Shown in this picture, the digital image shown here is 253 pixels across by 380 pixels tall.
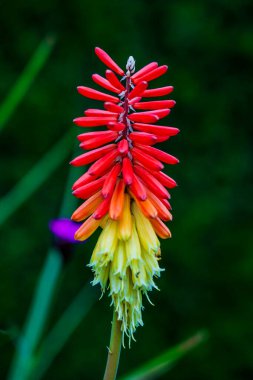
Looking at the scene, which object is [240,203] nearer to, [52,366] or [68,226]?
[52,366]

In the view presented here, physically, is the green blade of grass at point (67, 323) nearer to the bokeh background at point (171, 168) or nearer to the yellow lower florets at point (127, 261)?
the bokeh background at point (171, 168)

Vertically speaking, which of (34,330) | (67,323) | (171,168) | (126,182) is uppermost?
(171,168)

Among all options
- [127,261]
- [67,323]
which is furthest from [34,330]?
[67,323]

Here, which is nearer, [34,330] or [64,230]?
[34,330]

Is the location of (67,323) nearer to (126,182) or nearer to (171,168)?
(171,168)

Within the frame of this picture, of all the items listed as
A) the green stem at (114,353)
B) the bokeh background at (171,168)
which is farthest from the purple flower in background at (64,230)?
the bokeh background at (171,168)

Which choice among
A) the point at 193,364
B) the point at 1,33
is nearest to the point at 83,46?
the point at 1,33

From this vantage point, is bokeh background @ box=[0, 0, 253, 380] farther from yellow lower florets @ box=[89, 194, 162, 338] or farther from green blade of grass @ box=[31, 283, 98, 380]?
yellow lower florets @ box=[89, 194, 162, 338]
